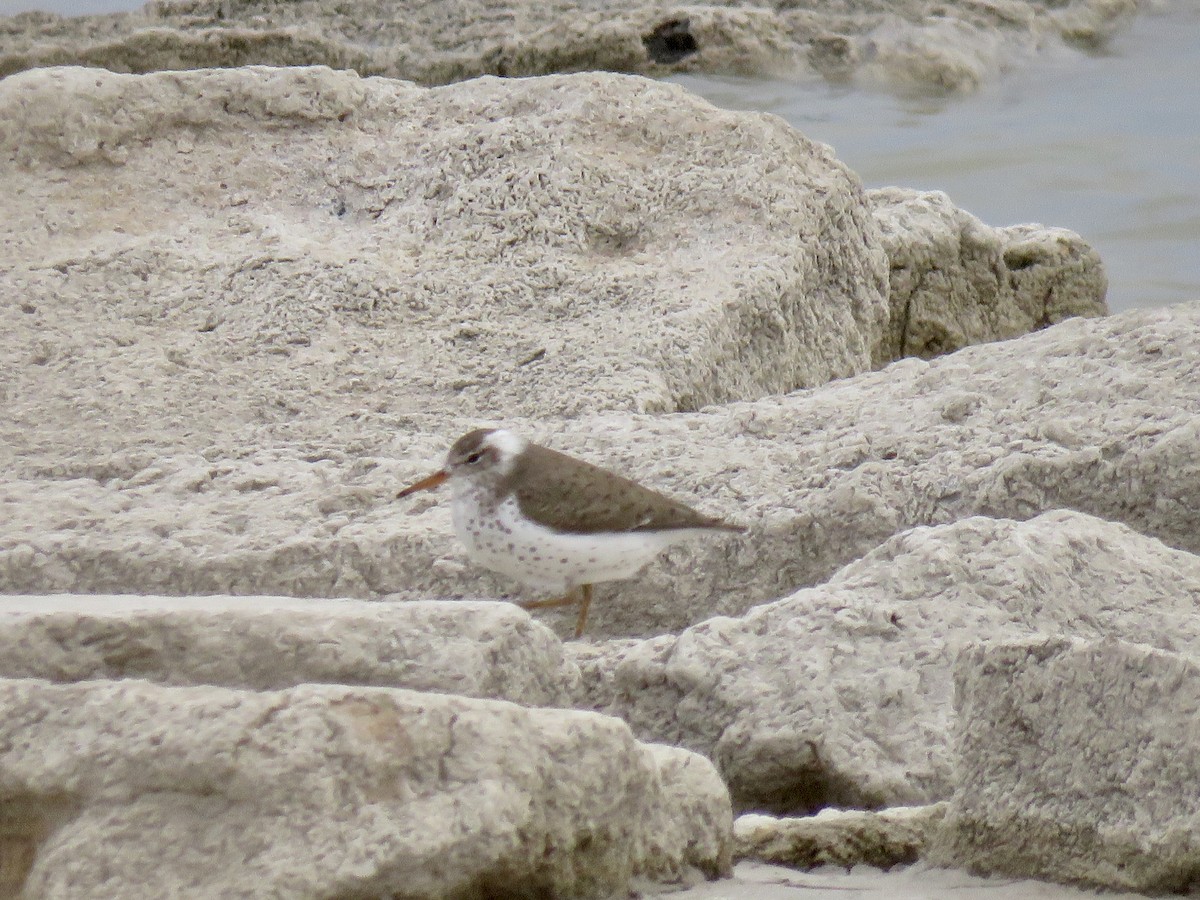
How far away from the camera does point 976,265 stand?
871cm

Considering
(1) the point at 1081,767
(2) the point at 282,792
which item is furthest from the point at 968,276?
(2) the point at 282,792

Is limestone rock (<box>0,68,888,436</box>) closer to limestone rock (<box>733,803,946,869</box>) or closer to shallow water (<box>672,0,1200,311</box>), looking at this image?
limestone rock (<box>733,803,946,869</box>)

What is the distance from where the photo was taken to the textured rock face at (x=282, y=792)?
2.67m

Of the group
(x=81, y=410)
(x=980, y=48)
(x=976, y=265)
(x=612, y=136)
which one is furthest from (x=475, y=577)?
(x=980, y=48)

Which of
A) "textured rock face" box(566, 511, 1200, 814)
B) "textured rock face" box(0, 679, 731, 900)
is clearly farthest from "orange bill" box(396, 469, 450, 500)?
"textured rock face" box(0, 679, 731, 900)

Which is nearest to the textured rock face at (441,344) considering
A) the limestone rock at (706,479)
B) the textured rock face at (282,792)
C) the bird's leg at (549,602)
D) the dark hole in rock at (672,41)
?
the limestone rock at (706,479)

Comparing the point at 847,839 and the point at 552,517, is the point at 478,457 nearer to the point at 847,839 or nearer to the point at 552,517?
the point at 552,517

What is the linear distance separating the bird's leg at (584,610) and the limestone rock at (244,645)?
194 cm

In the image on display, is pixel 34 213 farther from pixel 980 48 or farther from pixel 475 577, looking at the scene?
pixel 980 48

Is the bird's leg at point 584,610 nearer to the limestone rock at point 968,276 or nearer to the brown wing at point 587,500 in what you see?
the brown wing at point 587,500

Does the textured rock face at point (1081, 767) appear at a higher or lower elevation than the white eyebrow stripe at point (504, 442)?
higher

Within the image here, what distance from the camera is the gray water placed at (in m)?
14.3

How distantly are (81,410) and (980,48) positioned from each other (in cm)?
1166

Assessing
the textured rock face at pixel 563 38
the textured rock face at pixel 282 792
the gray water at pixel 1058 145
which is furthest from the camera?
the gray water at pixel 1058 145
